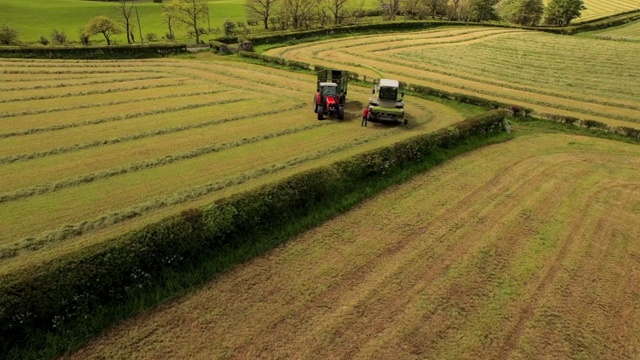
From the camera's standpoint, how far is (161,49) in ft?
156

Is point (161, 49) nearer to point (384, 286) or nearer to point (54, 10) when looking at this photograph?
point (384, 286)

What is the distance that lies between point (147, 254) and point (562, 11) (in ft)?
338

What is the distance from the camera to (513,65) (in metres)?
48.2

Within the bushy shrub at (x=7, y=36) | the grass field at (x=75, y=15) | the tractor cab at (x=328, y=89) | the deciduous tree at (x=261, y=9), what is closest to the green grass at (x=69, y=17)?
the grass field at (x=75, y=15)

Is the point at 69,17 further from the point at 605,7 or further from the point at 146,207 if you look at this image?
the point at 605,7

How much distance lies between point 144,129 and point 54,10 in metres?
79.1

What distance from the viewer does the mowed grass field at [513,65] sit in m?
34.9

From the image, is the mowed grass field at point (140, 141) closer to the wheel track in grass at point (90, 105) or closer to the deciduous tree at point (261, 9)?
the wheel track in grass at point (90, 105)

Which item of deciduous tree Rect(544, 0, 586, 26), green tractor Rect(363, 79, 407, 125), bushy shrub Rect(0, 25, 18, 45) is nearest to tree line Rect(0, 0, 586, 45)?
deciduous tree Rect(544, 0, 586, 26)

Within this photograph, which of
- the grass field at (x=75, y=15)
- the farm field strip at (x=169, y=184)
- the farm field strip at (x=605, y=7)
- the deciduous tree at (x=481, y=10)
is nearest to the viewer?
the farm field strip at (x=169, y=184)

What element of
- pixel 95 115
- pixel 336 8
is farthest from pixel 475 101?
pixel 336 8

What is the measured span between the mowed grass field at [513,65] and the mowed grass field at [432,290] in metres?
20.9

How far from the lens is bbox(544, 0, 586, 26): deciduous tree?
84.8 meters

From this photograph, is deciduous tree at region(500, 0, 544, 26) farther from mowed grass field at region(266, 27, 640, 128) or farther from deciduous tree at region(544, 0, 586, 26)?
mowed grass field at region(266, 27, 640, 128)
